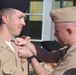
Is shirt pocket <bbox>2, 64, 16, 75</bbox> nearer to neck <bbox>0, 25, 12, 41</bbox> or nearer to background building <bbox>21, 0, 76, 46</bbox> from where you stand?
neck <bbox>0, 25, 12, 41</bbox>

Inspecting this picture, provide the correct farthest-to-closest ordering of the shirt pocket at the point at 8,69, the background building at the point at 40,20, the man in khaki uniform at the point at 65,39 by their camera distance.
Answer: the background building at the point at 40,20 < the shirt pocket at the point at 8,69 < the man in khaki uniform at the point at 65,39

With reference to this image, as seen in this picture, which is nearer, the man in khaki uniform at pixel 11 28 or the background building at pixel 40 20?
the man in khaki uniform at pixel 11 28

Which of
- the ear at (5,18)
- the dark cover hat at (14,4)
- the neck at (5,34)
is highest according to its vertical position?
the dark cover hat at (14,4)

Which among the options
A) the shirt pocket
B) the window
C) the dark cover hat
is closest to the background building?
the window

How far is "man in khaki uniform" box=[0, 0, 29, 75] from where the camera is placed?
3.36 metres

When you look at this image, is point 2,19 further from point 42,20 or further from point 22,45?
point 42,20

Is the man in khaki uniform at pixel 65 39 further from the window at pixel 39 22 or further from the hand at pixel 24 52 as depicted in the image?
the window at pixel 39 22

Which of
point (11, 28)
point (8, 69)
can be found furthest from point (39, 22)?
point (8, 69)

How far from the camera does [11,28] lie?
3.40m

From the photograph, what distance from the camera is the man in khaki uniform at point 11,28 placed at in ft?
11.0

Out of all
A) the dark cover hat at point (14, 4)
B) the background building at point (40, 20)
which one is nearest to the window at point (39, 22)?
the background building at point (40, 20)

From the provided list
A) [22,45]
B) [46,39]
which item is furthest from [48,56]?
[46,39]

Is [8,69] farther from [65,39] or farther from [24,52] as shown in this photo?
[65,39]

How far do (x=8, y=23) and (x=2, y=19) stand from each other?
58mm
